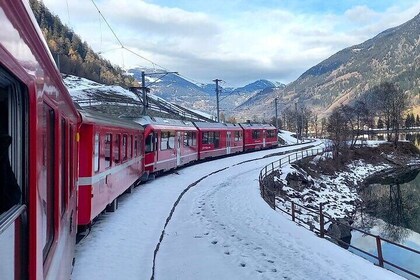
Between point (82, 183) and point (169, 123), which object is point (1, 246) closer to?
point (82, 183)

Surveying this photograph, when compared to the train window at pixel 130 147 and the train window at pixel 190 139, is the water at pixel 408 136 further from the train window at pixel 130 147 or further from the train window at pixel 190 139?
the train window at pixel 130 147

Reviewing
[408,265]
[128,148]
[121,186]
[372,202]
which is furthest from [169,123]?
[372,202]

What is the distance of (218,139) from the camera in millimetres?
34000

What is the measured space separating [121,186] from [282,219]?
5.43 metres

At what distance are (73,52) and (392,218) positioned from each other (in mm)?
104780

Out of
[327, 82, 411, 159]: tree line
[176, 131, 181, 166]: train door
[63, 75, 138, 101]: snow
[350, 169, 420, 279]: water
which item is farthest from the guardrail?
[63, 75, 138, 101]: snow

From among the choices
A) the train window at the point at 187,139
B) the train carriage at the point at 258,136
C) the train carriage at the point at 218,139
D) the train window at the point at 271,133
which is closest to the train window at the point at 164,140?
the train window at the point at 187,139

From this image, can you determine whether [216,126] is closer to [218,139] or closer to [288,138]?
[218,139]

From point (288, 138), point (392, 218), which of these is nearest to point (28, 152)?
point (392, 218)

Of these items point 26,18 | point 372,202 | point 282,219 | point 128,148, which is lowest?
point 372,202

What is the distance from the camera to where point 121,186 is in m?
13.2

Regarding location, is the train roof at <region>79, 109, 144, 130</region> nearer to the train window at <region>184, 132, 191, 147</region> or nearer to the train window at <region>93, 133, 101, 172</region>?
the train window at <region>93, 133, 101, 172</region>

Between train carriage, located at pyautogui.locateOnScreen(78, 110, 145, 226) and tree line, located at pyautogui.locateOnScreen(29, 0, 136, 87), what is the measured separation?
9639 cm

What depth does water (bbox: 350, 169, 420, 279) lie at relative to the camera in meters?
19.6
